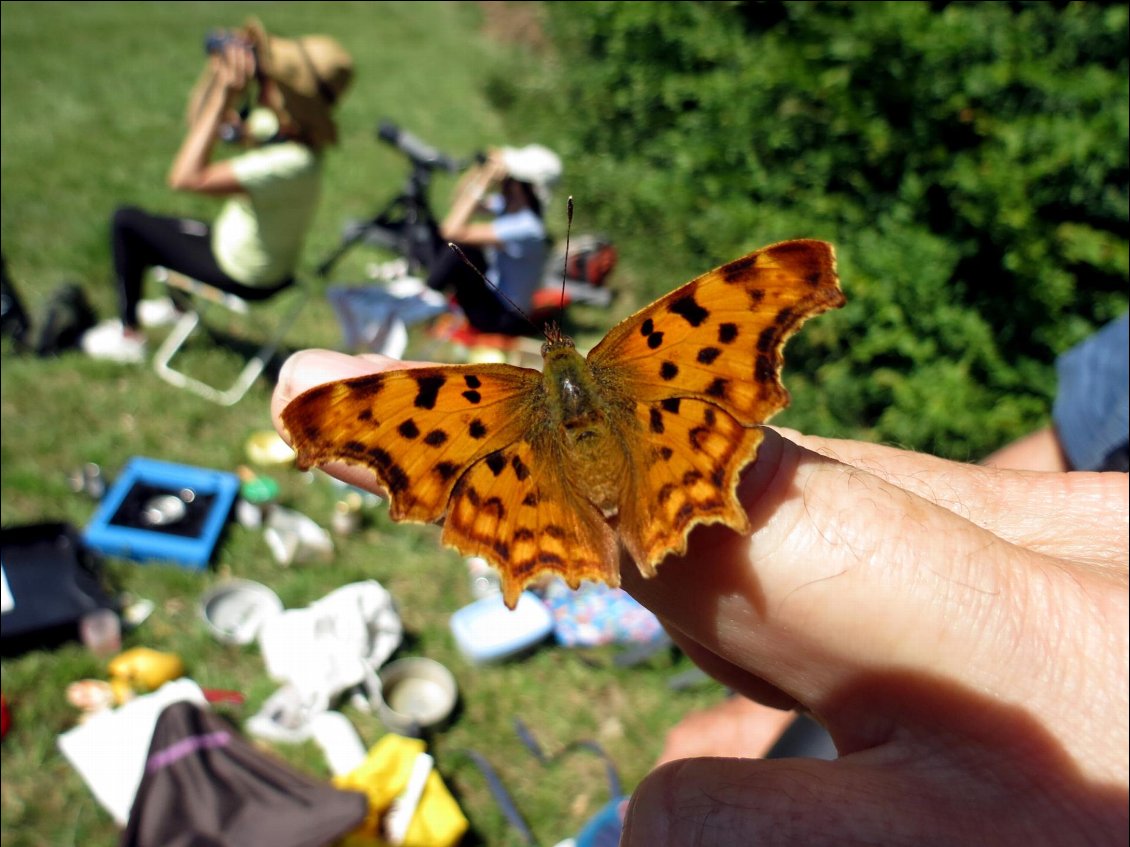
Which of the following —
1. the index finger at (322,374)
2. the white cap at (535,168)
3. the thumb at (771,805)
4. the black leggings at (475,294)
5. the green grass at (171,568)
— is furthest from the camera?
the white cap at (535,168)

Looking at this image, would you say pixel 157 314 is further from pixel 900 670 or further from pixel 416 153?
pixel 900 670

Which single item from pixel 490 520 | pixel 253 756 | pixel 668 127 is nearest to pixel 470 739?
pixel 253 756

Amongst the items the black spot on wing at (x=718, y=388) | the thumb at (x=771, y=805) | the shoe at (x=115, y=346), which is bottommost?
the shoe at (x=115, y=346)

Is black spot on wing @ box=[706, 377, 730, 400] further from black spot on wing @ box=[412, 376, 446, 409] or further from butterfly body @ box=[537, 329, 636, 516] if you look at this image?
black spot on wing @ box=[412, 376, 446, 409]

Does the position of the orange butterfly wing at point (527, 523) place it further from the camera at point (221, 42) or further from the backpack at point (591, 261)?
the backpack at point (591, 261)

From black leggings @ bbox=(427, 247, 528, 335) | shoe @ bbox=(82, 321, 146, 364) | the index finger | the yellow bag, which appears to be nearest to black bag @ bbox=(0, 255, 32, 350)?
shoe @ bbox=(82, 321, 146, 364)

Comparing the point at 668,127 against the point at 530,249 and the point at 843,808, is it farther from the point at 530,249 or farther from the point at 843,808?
the point at 843,808

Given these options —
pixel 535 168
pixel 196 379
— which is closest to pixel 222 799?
pixel 196 379

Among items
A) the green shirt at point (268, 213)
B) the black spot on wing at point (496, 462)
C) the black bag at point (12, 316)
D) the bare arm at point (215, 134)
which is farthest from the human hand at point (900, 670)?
the black bag at point (12, 316)
